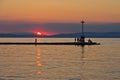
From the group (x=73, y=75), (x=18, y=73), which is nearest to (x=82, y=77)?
(x=73, y=75)

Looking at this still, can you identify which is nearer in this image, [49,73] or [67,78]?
[67,78]

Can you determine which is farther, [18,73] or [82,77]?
[18,73]

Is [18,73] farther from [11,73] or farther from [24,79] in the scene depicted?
[24,79]

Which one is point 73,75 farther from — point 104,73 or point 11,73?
point 11,73

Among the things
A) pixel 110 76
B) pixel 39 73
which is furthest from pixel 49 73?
pixel 110 76

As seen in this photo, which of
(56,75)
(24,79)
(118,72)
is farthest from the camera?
(118,72)

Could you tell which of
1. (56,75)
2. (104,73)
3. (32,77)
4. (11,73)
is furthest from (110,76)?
(11,73)

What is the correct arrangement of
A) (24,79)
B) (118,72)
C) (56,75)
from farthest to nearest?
(118,72)
(56,75)
(24,79)

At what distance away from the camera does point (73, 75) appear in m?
32.3

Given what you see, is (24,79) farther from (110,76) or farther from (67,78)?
(110,76)

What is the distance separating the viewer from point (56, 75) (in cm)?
3212

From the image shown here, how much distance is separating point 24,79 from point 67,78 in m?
3.51

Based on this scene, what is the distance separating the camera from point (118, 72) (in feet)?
112

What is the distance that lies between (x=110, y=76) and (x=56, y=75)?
463cm
